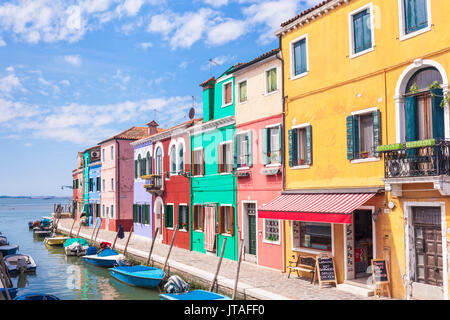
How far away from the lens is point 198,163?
25266 mm

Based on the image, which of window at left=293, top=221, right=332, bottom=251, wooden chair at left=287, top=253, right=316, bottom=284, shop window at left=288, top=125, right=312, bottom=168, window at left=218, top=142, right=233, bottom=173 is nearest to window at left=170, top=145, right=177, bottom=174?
window at left=218, top=142, right=233, bottom=173

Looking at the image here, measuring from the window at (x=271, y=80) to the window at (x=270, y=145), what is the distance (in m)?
1.71

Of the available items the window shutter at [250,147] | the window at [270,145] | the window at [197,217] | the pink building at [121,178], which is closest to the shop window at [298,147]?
the window at [270,145]

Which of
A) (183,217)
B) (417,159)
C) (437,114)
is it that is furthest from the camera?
(183,217)

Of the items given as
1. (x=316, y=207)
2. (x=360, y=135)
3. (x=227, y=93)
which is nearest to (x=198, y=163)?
(x=227, y=93)

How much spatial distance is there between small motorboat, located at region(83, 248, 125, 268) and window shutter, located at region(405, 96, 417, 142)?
16.8 metres

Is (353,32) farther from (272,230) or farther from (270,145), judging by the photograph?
(272,230)

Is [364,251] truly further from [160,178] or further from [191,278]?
[160,178]

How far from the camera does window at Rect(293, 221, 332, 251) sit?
51.3 ft

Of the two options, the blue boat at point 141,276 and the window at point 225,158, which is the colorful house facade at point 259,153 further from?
the blue boat at point 141,276

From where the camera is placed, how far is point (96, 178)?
47188 millimetres

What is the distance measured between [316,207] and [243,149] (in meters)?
7.05

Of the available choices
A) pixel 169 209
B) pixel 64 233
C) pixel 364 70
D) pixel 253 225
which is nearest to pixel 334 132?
pixel 364 70
